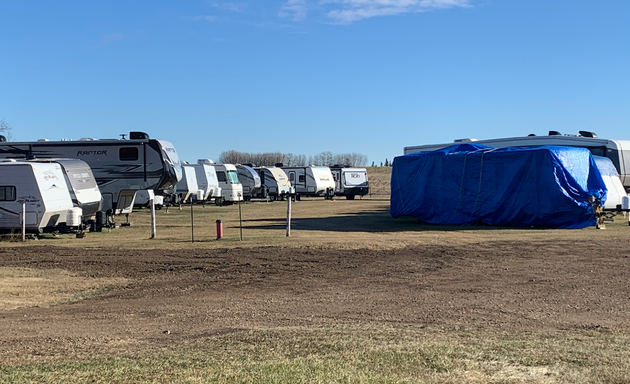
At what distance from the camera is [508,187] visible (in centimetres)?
2220

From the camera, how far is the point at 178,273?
1288cm

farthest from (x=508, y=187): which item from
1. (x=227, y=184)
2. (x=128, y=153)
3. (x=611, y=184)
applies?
(x=227, y=184)

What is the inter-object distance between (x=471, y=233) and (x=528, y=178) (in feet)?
10.6

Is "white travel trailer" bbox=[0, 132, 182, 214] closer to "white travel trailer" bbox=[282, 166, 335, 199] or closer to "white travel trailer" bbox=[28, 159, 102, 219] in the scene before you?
"white travel trailer" bbox=[28, 159, 102, 219]

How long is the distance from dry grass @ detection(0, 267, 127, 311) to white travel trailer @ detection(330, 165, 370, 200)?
38525 mm

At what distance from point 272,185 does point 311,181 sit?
11.1 feet

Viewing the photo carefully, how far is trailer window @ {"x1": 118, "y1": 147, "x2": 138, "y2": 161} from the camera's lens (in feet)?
90.0

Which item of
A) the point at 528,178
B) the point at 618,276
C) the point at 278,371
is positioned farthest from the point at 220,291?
the point at 528,178

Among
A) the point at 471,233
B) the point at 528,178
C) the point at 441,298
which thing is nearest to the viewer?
the point at 441,298

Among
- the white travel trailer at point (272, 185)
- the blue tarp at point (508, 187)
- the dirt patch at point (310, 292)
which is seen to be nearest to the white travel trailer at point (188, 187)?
the white travel trailer at point (272, 185)

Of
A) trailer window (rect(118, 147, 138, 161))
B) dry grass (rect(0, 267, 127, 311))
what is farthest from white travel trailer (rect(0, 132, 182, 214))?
dry grass (rect(0, 267, 127, 311))

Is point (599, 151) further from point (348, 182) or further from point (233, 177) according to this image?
point (348, 182)

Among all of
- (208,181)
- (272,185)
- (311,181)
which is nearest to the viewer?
(208,181)

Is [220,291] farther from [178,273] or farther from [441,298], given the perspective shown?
[441,298]
